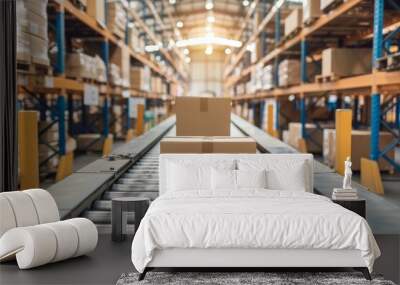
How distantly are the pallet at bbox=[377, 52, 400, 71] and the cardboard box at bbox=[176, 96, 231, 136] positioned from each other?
7.06 feet

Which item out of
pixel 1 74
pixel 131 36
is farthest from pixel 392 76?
pixel 131 36

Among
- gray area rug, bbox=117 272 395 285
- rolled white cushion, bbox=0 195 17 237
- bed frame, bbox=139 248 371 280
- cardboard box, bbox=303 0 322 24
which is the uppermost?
cardboard box, bbox=303 0 322 24

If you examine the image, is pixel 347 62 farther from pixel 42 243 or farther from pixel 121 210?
pixel 42 243

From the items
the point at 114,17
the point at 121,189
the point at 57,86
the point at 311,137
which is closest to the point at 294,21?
the point at 311,137

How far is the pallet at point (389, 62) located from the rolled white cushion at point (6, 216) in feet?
16.2

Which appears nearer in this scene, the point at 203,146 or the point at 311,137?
the point at 203,146

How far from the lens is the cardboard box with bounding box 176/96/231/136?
7.30 m

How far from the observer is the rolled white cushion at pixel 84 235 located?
164 inches

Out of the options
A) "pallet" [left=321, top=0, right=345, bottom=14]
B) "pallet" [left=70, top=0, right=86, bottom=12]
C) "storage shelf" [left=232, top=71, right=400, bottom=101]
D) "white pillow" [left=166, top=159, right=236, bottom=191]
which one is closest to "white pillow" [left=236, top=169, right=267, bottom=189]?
"white pillow" [left=166, top=159, right=236, bottom=191]

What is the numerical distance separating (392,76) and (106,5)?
307 inches

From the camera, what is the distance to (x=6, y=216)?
4.07 m

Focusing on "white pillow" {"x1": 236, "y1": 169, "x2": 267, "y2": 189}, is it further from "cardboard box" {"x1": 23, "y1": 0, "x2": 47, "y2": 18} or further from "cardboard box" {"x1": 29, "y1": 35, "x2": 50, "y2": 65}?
"cardboard box" {"x1": 23, "y1": 0, "x2": 47, "y2": 18}

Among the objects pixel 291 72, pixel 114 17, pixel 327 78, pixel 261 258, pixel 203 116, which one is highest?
pixel 114 17

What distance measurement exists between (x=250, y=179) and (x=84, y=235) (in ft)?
4.98
